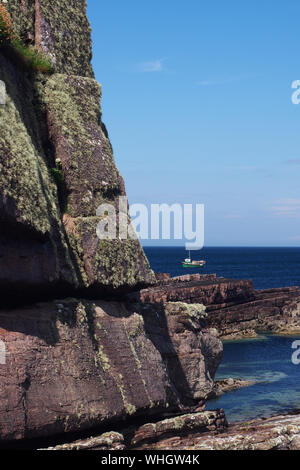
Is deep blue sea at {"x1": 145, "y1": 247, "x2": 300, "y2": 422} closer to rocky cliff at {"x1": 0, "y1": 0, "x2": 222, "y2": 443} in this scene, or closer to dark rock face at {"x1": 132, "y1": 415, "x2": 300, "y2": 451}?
rocky cliff at {"x1": 0, "y1": 0, "x2": 222, "y2": 443}

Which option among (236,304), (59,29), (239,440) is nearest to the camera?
(239,440)

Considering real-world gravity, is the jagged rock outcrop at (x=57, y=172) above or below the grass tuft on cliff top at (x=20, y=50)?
below

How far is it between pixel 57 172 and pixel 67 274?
310cm

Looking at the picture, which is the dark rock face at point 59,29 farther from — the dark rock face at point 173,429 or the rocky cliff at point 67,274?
the dark rock face at point 173,429

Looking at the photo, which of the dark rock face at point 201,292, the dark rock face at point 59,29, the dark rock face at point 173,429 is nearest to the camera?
the dark rock face at point 173,429

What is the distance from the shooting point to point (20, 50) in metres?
16.5

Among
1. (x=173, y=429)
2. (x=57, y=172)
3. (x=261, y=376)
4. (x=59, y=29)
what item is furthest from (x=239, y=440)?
(x=261, y=376)

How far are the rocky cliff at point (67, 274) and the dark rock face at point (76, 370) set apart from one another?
28 mm

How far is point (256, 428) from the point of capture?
17.2 m

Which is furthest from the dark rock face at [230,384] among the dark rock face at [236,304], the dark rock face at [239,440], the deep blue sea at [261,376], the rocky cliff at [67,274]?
the dark rock face at [236,304]

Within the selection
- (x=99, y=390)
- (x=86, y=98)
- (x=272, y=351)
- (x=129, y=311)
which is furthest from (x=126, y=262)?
(x=272, y=351)

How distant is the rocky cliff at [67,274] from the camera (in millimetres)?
13664

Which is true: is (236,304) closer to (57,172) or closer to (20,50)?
(57,172)
